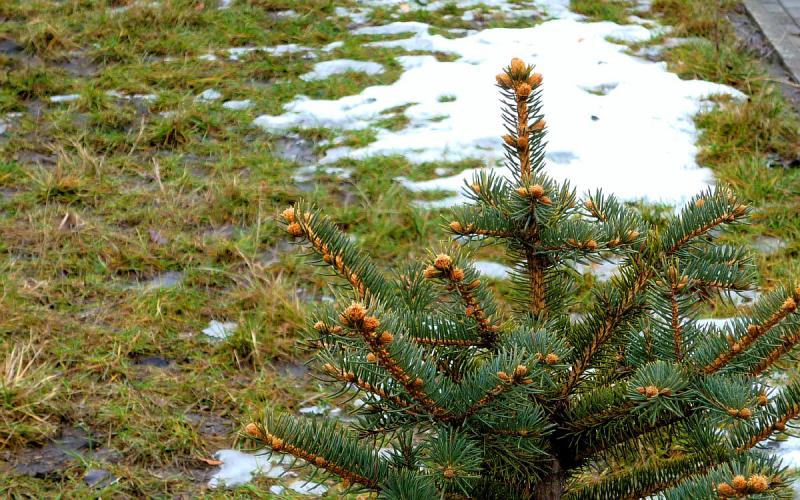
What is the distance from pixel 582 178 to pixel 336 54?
2322mm

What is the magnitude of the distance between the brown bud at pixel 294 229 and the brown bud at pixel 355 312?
0.27 meters

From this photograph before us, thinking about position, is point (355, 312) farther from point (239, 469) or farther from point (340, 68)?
point (340, 68)

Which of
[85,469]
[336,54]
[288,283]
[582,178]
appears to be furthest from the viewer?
[336,54]

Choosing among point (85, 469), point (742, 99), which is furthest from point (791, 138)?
point (85, 469)

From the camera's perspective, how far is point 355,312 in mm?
1192

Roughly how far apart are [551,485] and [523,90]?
2.41 ft

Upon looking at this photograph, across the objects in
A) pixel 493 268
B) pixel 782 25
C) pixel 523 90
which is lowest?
pixel 493 268

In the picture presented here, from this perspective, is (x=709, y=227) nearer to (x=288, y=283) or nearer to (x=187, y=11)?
(x=288, y=283)

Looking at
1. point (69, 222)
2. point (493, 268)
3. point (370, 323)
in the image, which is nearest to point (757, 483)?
point (370, 323)

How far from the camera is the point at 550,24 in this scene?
20.9 feet

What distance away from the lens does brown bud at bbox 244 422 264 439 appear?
1354 millimetres

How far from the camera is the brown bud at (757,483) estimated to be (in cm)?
115

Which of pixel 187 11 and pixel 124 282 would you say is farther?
pixel 187 11

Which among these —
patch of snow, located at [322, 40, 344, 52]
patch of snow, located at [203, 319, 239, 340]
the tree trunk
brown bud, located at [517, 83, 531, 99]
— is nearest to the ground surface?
patch of snow, located at [203, 319, 239, 340]
